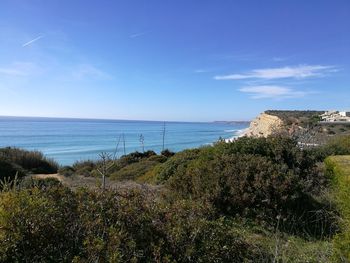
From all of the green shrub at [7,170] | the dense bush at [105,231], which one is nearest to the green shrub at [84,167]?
the green shrub at [7,170]

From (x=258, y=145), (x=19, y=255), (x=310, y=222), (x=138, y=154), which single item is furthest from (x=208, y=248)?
(x=138, y=154)

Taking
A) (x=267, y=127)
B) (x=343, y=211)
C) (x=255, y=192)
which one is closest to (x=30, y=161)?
(x=255, y=192)

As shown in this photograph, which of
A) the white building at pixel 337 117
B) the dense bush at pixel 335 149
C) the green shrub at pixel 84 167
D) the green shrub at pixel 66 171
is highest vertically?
the white building at pixel 337 117

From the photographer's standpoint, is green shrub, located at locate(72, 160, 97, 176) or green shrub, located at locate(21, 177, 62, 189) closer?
green shrub, located at locate(21, 177, 62, 189)

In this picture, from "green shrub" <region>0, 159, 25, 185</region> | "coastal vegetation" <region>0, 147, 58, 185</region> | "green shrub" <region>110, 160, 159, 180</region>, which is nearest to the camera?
"green shrub" <region>0, 159, 25, 185</region>

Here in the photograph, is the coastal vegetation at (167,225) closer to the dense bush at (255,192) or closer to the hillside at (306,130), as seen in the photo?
the dense bush at (255,192)

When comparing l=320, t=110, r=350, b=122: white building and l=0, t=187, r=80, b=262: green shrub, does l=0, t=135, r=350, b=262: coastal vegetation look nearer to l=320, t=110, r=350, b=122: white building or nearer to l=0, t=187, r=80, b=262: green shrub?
l=0, t=187, r=80, b=262: green shrub

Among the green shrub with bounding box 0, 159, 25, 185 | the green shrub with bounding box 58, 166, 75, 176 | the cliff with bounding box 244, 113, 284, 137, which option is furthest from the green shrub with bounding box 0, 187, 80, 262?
the green shrub with bounding box 58, 166, 75, 176

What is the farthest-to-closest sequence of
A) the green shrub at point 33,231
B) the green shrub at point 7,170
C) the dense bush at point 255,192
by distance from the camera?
1. the green shrub at point 7,170
2. the dense bush at point 255,192
3. the green shrub at point 33,231

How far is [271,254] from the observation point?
15.8 feet

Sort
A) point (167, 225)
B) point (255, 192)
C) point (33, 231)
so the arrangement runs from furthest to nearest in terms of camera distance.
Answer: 1. point (255, 192)
2. point (167, 225)
3. point (33, 231)

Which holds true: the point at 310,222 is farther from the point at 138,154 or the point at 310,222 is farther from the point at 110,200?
the point at 138,154

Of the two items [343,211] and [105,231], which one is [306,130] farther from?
[105,231]

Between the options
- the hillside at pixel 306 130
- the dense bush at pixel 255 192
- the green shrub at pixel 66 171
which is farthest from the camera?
the green shrub at pixel 66 171
